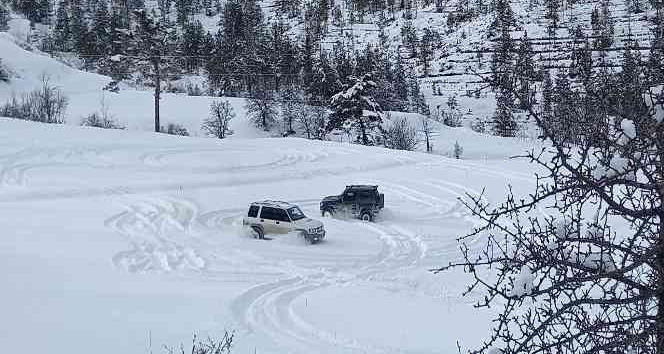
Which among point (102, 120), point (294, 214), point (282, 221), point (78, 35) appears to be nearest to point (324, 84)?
point (102, 120)

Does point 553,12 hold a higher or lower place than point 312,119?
higher

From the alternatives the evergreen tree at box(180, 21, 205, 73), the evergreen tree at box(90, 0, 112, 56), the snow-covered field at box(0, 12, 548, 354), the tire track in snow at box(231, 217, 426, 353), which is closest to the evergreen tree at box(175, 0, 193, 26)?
the evergreen tree at box(90, 0, 112, 56)

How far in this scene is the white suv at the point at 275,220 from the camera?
21891 millimetres

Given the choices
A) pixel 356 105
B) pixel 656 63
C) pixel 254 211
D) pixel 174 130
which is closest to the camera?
pixel 656 63

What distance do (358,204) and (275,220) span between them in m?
4.77

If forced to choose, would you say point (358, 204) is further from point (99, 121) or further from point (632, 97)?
point (99, 121)

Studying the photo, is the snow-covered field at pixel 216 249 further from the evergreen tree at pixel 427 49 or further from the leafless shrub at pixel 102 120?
the evergreen tree at pixel 427 49

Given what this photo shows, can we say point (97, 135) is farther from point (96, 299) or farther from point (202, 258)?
point (96, 299)

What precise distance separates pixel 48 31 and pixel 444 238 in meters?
122

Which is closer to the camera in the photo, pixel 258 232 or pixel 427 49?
pixel 258 232

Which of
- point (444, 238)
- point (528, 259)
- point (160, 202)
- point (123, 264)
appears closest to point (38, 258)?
point (123, 264)

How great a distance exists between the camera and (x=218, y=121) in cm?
6650

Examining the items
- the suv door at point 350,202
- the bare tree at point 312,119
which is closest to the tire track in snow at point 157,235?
the suv door at point 350,202

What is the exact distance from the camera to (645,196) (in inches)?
169
